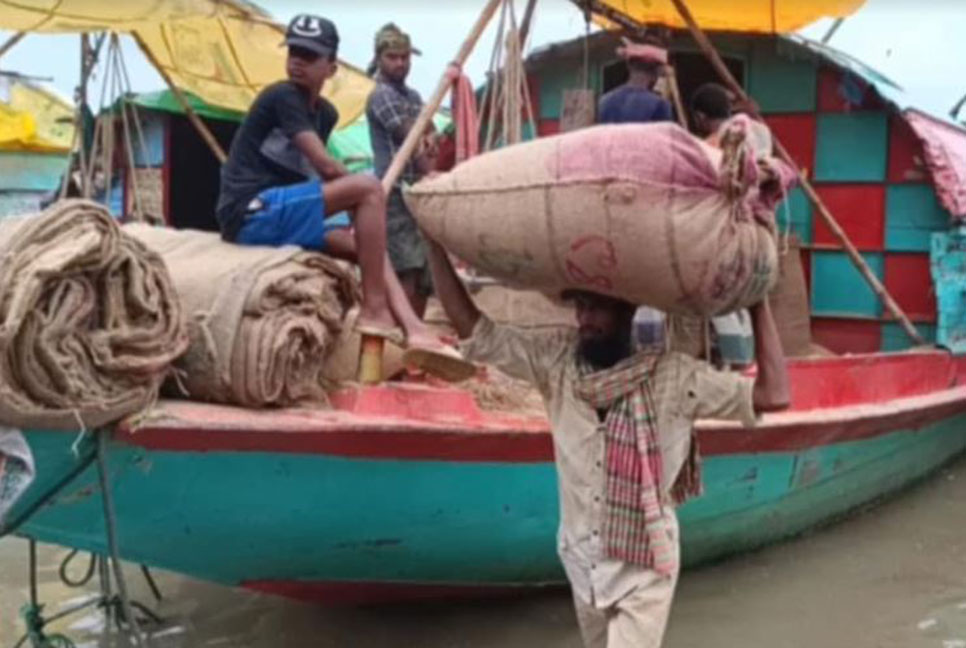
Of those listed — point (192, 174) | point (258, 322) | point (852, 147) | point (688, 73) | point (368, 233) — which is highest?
point (688, 73)

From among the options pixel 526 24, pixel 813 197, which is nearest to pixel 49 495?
pixel 526 24

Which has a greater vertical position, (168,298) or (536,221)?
(536,221)

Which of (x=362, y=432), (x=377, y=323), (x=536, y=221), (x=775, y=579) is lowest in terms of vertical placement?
(x=775, y=579)

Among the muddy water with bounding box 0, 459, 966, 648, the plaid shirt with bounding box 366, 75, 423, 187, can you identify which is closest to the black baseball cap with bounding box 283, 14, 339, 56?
the plaid shirt with bounding box 366, 75, 423, 187

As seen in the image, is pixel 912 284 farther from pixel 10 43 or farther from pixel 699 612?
pixel 10 43

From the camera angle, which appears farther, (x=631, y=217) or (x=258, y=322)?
(x=258, y=322)

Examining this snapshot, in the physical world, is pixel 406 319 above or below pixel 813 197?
below

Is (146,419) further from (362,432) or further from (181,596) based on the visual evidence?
(181,596)

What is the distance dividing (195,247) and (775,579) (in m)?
2.89

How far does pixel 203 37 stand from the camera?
323 inches

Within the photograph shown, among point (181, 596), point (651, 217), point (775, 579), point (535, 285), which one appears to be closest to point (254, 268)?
point (535, 285)

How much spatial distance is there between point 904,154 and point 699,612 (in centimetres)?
265

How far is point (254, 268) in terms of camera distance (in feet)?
11.5

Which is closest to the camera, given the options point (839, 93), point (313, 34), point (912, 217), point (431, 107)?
point (313, 34)
